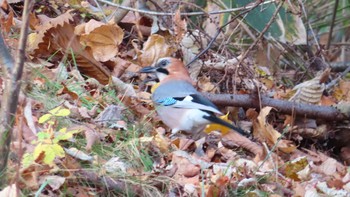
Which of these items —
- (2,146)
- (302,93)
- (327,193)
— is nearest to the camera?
(2,146)

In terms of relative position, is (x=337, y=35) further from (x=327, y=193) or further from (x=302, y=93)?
(x=327, y=193)

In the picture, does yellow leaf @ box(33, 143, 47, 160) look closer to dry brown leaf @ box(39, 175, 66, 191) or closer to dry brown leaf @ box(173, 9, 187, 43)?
dry brown leaf @ box(39, 175, 66, 191)

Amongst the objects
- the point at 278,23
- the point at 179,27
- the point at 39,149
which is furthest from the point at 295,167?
the point at 278,23

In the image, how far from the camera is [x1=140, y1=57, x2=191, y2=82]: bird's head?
5.15 metres

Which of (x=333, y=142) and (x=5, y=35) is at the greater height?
(x=5, y=35)

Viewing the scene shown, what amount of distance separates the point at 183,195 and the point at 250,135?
4.77ft

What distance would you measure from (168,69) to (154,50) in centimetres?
49

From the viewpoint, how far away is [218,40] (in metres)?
6.40

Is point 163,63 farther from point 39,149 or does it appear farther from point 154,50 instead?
point 39,149

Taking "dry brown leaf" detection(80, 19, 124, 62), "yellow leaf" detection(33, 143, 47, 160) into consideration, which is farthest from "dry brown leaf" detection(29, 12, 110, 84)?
"yellow leaf" detection(33, 143, 47, 160)

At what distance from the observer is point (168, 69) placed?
5.22 meters

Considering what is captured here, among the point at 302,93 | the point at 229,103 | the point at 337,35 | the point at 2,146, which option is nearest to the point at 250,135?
the point at 229,103

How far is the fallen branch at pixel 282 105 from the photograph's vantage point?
5.11 meters

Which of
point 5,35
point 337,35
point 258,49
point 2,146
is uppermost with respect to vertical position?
point 2,146
